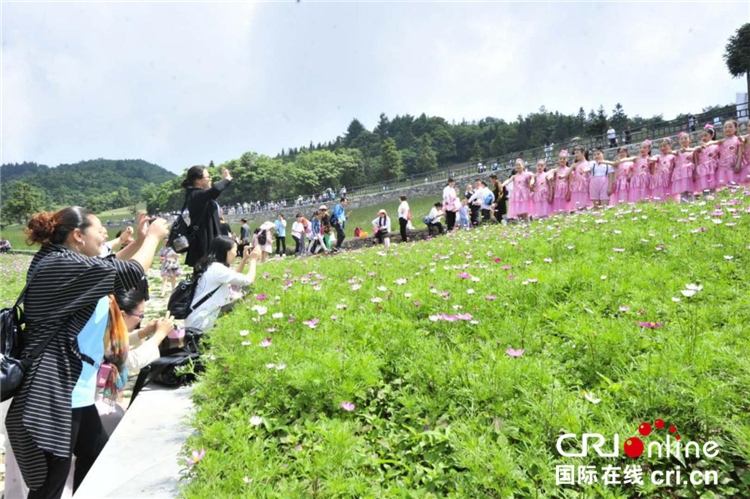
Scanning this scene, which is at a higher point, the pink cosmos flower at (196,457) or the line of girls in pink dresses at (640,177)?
the line of girls in pink dresses at (640,177)

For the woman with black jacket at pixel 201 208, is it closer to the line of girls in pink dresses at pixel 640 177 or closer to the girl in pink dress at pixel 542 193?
the line of girls in pink dresses at pixel 640 177

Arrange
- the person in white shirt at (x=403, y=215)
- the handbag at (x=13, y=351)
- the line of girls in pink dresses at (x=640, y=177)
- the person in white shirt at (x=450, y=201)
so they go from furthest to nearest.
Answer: the person in white shirt at (x=403, y=215), the person in white shirt at (x=450, y=201), the line of girls in pink dresses at (x=640, y=177), the handbag at (x=13, y=351)

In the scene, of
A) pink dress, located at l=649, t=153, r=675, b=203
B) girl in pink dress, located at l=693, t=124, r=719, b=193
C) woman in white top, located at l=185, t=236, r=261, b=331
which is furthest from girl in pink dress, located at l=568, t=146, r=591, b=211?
woman in white top, located at l=185, t=236, r=261, b=331

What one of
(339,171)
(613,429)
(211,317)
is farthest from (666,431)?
(339,171)

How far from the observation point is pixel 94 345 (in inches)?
96.8

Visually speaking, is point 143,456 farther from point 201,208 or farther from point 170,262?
point 170,262

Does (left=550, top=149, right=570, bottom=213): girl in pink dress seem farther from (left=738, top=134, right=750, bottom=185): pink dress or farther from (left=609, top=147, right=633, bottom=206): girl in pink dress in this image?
(left=738, top=134, right=750, bottom=185): pink dress

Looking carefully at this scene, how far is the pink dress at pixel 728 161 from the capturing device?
8758mm

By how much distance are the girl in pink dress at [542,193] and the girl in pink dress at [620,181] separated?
1418 mm

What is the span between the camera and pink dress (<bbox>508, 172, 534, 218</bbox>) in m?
11.4

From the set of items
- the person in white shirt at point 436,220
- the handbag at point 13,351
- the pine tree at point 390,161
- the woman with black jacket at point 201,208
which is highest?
the pine tree at point 390,161

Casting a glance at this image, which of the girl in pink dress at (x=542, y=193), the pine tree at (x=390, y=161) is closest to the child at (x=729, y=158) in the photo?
the girl in pink dress at (x=542, y=193)

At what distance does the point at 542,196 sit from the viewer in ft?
37.0

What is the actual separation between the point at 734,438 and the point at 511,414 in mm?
1076
